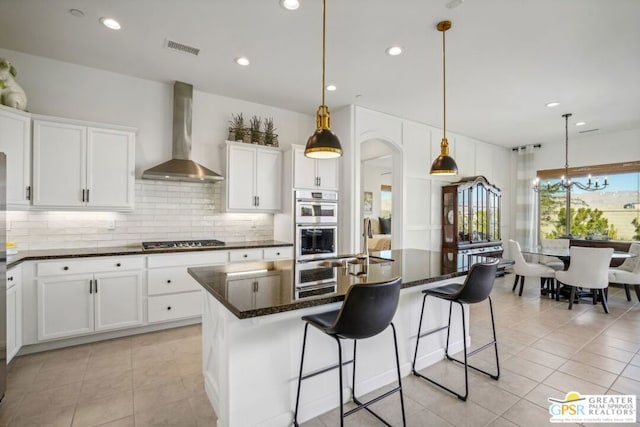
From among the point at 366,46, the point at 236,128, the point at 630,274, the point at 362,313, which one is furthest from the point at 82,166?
the point at 630,274

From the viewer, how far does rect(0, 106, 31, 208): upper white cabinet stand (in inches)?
112

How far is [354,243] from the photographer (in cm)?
475

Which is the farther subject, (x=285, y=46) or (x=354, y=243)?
(x=354, y=243)

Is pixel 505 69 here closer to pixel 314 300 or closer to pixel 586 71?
pixel 586 71

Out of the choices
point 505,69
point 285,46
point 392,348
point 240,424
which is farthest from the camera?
point 505,69

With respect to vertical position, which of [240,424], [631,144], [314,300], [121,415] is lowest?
[121,415]

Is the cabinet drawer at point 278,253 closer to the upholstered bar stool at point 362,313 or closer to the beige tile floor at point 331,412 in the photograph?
the beige tile floor at point 331,412

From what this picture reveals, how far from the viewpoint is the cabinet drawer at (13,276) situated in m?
2.56

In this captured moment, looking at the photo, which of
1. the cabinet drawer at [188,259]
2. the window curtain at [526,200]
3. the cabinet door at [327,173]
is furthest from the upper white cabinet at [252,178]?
the window curtain at [526,200]

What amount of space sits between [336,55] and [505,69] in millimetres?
1925

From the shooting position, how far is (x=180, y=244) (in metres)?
3.84

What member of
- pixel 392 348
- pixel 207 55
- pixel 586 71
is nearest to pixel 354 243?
pixel 392 348

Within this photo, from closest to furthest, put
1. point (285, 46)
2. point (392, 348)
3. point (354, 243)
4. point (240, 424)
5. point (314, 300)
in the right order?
point (314, 300), point (240, 424), point (392, 348), point (285, 46), point (354, 243)

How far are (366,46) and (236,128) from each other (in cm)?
207
